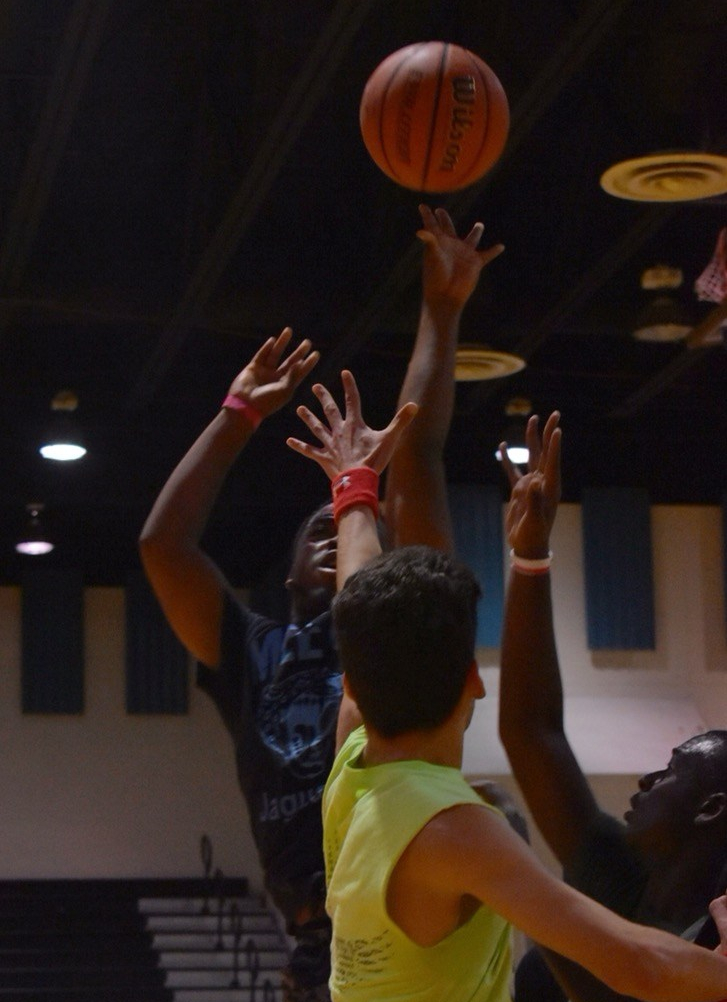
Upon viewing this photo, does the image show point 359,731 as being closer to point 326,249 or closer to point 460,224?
point 460,224

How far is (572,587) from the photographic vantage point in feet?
39.1

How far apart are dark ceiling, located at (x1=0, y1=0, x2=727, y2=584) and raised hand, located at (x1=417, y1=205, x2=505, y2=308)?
2938 millimetres

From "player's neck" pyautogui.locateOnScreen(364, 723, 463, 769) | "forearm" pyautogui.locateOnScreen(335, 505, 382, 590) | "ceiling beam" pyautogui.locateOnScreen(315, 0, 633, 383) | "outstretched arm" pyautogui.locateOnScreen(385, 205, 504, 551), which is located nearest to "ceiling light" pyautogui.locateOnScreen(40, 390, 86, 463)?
"ceiling beam" pyautogui.locateOnScreen(315, 0, 633, 383)

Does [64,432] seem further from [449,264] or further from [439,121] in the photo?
[449,264]

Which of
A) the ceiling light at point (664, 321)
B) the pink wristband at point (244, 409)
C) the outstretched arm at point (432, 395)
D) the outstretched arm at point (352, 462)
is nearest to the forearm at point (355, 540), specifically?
the outstretched arm at point (352, 462)

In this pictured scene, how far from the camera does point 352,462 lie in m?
2.42

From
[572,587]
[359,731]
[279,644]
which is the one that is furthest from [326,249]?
[359,731]

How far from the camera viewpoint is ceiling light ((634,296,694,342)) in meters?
8.88

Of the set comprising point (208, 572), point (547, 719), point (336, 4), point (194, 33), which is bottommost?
point (547, 719)

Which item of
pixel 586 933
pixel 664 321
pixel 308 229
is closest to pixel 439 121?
pixel 586 933

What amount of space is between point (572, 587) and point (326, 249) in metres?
3.93

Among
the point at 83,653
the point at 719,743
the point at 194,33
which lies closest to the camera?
the point at 719,743

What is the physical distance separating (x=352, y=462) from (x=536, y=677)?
419 millimetres

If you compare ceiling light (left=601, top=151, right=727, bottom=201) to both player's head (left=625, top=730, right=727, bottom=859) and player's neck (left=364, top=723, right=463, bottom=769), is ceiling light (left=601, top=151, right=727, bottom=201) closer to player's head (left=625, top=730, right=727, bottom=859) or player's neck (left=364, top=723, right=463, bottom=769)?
player's head (left=625, top=730, right=727, bottom=859)
